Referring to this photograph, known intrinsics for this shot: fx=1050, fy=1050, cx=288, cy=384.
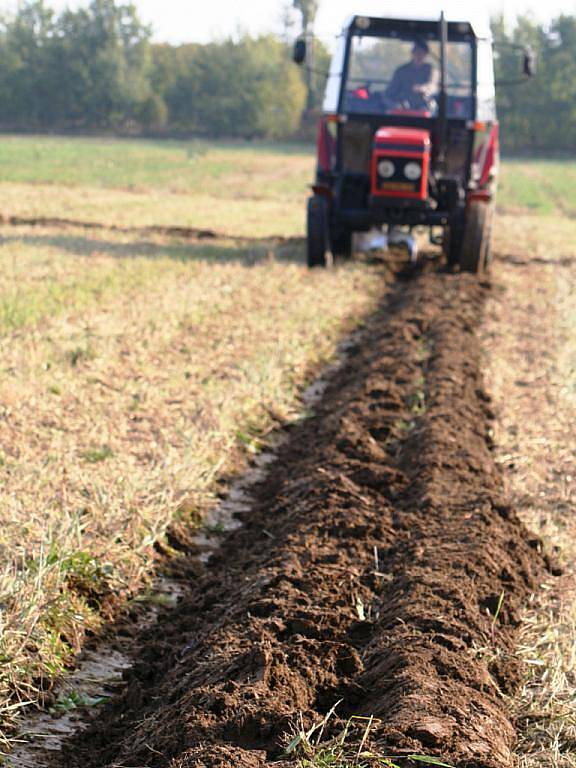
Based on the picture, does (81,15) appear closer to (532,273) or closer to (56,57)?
(56,57)

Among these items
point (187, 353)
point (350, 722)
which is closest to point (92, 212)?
point (187, 353)

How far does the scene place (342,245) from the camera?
522 inches

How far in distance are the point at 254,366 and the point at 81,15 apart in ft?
264

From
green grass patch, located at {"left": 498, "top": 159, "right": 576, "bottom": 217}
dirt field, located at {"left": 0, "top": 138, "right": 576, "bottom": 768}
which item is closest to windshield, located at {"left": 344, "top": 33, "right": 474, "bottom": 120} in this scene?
dirt field, located at {"left": 0, "top": 138, "right": 576, "bottom": 768}

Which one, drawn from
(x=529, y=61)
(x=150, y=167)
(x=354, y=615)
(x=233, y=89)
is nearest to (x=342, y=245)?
(x=529, y=61)

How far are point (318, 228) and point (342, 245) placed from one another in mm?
1303

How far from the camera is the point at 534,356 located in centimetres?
895

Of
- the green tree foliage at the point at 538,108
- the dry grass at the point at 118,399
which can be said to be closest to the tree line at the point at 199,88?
the green tree foliage at the point at 538,108

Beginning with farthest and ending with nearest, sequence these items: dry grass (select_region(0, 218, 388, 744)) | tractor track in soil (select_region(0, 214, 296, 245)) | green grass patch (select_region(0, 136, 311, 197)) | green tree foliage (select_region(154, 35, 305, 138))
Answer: green tree foliage (select_region(154, 35, 305, 138))
green grass patch (select_region(0, 136, 311, 197))
tractor track in soil (select_region(0, 214, 296, 245))
dry grass (select_region(0, 218, 388, 744))

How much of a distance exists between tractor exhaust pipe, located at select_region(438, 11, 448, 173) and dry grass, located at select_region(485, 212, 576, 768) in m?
1.72

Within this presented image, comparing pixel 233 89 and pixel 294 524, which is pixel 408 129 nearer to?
pixel 294 524

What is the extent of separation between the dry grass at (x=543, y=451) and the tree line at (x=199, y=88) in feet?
191

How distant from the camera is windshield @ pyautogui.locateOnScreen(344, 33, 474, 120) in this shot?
11.6m

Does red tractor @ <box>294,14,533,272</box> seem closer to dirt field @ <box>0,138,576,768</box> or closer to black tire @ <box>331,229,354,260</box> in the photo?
black tire @ <box>331,229,354,260</box>
